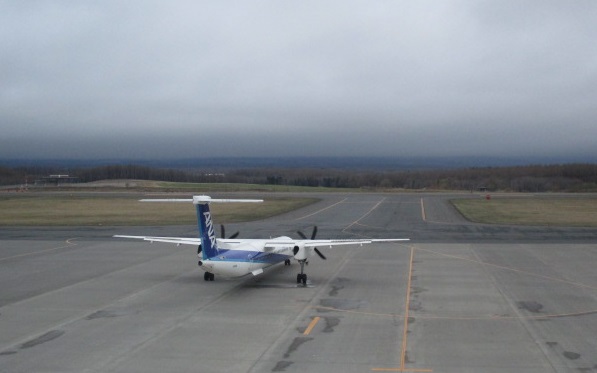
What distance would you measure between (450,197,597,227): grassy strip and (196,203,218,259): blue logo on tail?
3773 centimetres

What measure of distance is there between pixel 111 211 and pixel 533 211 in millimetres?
48275

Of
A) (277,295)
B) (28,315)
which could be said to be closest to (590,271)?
(277,295)

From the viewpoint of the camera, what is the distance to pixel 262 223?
60.6 meters

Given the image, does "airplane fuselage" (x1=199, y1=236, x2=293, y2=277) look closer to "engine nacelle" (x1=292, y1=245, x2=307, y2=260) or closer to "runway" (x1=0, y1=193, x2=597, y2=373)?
"engine nacelle" (x1=292, y1=245, x2=307, y2=260)

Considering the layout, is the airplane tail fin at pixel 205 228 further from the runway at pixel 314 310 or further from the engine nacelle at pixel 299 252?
the engine nacelle at pixel 299 252

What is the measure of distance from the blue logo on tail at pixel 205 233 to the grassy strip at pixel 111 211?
109ft

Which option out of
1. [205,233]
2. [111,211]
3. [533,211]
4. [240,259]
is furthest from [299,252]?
[533,211]

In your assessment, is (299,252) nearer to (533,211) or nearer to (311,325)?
(311,325)

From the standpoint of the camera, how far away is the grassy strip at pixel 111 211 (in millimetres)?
63000

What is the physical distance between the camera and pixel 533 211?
7106 cm

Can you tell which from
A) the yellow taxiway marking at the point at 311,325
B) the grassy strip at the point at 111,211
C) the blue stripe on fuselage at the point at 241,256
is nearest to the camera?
the yellow taxiway marking at the point at 311,325

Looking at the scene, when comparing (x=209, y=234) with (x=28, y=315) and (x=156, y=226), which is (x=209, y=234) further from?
(x=156, y=226)

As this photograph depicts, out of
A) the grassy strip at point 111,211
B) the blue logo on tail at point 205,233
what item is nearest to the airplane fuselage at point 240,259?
the blue logo on tail at point 205,233

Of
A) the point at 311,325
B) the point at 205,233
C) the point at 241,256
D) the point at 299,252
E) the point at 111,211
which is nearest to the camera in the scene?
the point at 311,325
